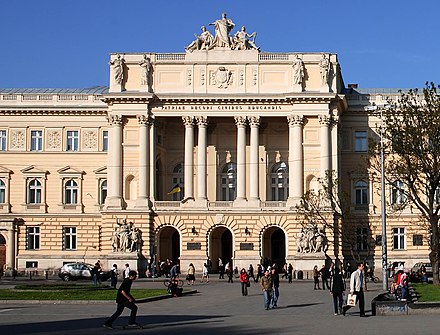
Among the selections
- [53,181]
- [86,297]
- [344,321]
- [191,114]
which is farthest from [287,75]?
[344,321]

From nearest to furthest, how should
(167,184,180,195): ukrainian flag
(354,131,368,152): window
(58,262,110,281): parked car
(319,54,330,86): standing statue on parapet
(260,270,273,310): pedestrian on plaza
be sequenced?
(260,270,273,310): pedestrian on plaza, (58,262,110,281): parked car, (319,54,330,86): standing statue on parapet, (167,184,180,195): ukrainian flag, (354,131,368,152): window

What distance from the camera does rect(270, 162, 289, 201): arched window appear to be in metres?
89.1

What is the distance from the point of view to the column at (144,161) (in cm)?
8381

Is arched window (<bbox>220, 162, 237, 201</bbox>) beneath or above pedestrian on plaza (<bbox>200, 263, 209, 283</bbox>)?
above

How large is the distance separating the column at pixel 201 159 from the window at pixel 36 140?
1677cm

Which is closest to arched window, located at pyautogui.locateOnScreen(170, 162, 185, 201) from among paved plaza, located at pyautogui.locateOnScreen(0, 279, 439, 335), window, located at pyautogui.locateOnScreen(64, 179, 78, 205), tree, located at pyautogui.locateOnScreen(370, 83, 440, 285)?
window, located at pyautogui.locateOnScreen(64, 179, 78, 205)

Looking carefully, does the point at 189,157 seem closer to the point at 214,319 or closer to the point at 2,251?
the point at 2,251

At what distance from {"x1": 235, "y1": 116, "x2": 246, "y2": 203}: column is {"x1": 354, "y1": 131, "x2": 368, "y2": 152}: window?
12465mm

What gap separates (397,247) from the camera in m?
88.6

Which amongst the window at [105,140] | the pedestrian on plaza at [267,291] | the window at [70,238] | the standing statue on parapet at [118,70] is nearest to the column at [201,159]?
the standing statue on parapet at [118,70]

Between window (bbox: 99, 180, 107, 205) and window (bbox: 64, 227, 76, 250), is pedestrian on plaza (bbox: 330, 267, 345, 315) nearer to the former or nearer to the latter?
window (bbox: 99, 180, 107, 205)

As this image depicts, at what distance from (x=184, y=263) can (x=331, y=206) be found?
1414 centimetres

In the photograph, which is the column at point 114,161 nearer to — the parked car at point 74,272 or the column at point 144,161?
the column at point 144,161

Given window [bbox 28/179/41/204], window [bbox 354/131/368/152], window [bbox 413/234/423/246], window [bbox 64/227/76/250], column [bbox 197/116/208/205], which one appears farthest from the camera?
window [bbox 28/179/41/204]
